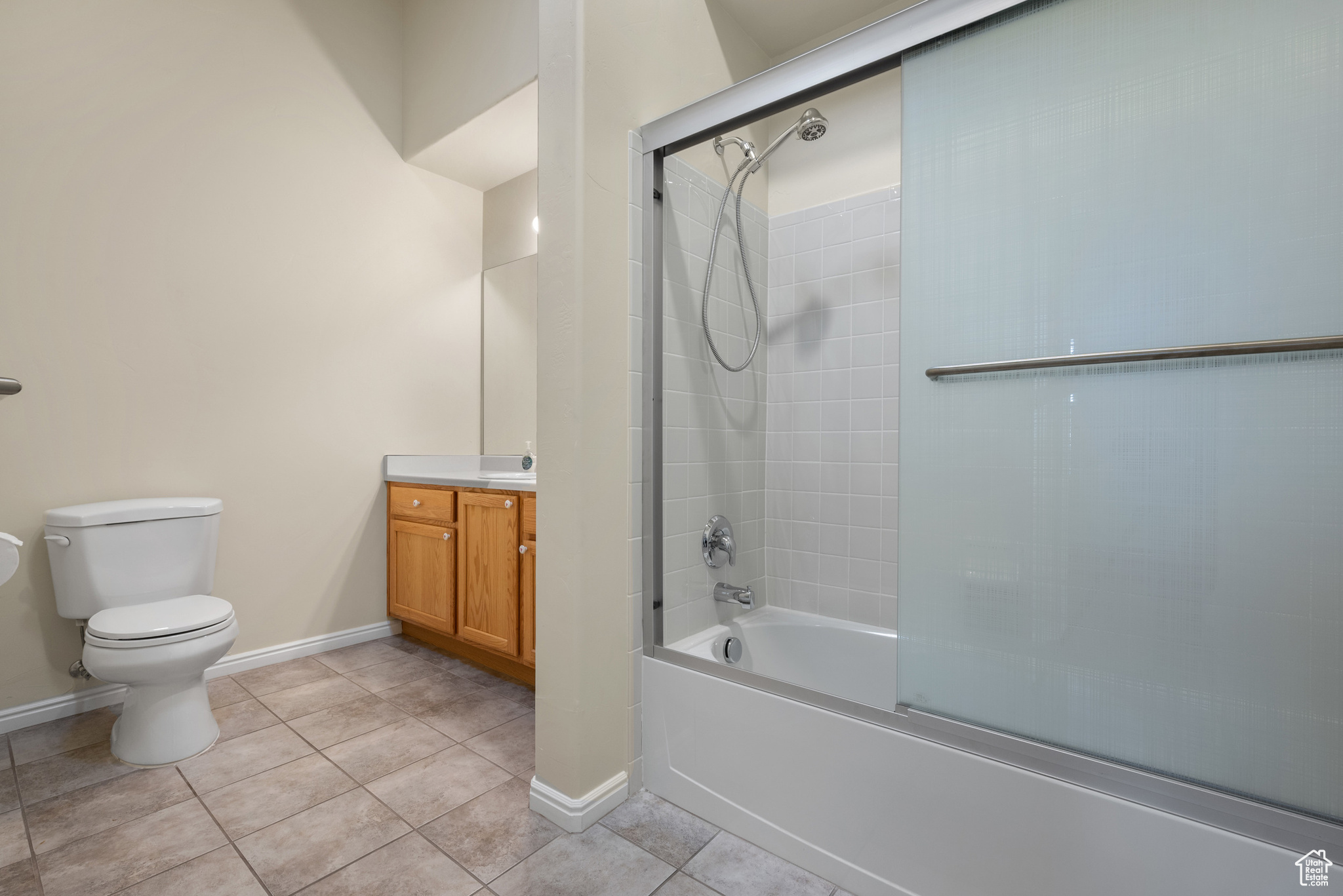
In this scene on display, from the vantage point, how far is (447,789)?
65.6 inches

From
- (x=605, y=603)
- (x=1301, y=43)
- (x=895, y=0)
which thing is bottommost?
(x=605, y=603)

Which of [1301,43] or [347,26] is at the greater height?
[347,26]

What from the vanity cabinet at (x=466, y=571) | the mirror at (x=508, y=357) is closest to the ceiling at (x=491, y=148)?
the mirror at (x=508, y=357)

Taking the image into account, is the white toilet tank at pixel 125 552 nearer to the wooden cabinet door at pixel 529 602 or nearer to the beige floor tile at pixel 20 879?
the beige floor tile at pixel 20 879

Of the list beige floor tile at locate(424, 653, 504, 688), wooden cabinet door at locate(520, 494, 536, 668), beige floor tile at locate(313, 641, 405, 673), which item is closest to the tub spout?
wooden cabinet door at locate(520, 494, 536, 668)

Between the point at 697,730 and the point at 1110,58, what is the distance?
5.25ft

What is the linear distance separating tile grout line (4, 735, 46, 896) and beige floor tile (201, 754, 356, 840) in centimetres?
30

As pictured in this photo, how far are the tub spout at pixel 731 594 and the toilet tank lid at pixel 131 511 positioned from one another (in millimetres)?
1805

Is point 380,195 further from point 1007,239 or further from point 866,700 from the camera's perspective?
point 866,700

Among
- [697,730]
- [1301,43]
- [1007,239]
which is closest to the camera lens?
[1301,43]

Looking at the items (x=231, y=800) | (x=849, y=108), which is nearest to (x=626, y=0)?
(x=849, y=108)

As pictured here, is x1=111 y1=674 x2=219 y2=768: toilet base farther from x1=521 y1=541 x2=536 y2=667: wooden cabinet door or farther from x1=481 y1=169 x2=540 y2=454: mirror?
x1=481 y1=169 x2=540 y2=454: mirror

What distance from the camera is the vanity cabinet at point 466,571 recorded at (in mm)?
2240

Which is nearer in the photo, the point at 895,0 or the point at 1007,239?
the point at 1007,239
